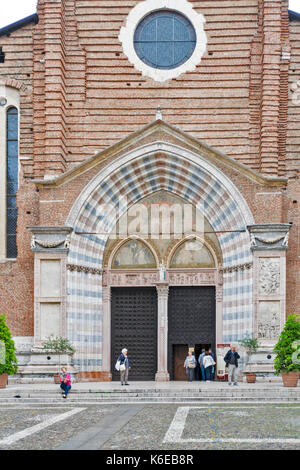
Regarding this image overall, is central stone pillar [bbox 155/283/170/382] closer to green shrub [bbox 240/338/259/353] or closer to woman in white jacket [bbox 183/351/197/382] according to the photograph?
woman in white jacket [bbox 183/351/197/382]

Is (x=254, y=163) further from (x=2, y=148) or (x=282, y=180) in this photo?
(x=2, y=148)

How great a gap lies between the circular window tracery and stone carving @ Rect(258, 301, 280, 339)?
921 cm

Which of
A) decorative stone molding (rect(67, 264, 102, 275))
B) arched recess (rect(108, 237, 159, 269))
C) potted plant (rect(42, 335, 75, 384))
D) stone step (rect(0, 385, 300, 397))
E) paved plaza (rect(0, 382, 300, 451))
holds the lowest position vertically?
stone step (rect(0, 385, 300, 397))

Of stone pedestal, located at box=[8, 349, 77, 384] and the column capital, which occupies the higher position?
A: the column capital

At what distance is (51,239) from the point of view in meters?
28.8

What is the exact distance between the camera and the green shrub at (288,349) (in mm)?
24397

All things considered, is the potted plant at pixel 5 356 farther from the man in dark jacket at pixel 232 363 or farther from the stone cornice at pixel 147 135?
the man in dark jacket at pixel 232 363

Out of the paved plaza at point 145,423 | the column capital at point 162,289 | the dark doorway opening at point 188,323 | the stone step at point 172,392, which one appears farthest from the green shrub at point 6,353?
the dark doorway opening at point 188,323

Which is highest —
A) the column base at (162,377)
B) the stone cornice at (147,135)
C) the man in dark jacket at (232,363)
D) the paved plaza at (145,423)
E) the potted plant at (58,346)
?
the stone cornice at (147,135)

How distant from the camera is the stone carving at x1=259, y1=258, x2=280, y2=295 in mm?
28188

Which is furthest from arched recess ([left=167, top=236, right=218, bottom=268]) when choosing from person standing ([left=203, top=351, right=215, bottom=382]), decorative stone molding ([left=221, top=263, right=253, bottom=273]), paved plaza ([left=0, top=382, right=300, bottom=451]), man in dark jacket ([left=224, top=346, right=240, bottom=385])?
paved plaza ([left=0, top=382, right=300, bottom=451])

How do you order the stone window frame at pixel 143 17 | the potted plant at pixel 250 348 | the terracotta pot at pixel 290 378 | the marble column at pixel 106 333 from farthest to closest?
1. the stone window frame at pixel 143 17
2. the marble column at pixel 106 333
3. the potted plant at pixel 250 348
4. the terracotta pot at pixel 290 378

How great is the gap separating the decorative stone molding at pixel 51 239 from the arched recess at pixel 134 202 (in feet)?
1.43
